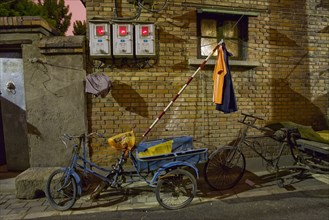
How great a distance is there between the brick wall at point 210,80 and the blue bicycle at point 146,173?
116 centimetres

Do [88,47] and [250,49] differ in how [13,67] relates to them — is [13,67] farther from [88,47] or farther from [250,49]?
[250,49]

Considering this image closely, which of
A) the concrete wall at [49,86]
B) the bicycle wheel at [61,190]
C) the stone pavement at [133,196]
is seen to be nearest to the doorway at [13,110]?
the concrete wall at [49,86]

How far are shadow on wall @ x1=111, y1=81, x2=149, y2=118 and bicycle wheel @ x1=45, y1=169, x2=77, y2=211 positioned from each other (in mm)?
1846

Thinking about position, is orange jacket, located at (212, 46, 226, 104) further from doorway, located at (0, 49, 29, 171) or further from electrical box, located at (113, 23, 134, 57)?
doorway, located at (0, 49, 29, 171)

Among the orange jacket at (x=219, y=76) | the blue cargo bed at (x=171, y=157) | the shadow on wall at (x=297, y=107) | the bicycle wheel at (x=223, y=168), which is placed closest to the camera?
the blue cargo bed at (x=171, y=157)

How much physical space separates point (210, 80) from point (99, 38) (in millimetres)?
2614

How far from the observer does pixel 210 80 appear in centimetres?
524

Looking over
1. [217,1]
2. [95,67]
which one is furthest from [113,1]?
[217,1]

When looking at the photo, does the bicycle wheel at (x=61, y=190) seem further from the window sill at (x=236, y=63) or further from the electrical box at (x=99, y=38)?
the window sill at (x=236, y=63)

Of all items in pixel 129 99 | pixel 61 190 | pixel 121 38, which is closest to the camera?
pixel 61 190

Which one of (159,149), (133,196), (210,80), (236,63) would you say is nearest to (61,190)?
(133,196)

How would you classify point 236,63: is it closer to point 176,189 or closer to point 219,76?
point 219,76

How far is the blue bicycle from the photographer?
363cm

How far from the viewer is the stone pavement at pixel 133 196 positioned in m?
3.66
